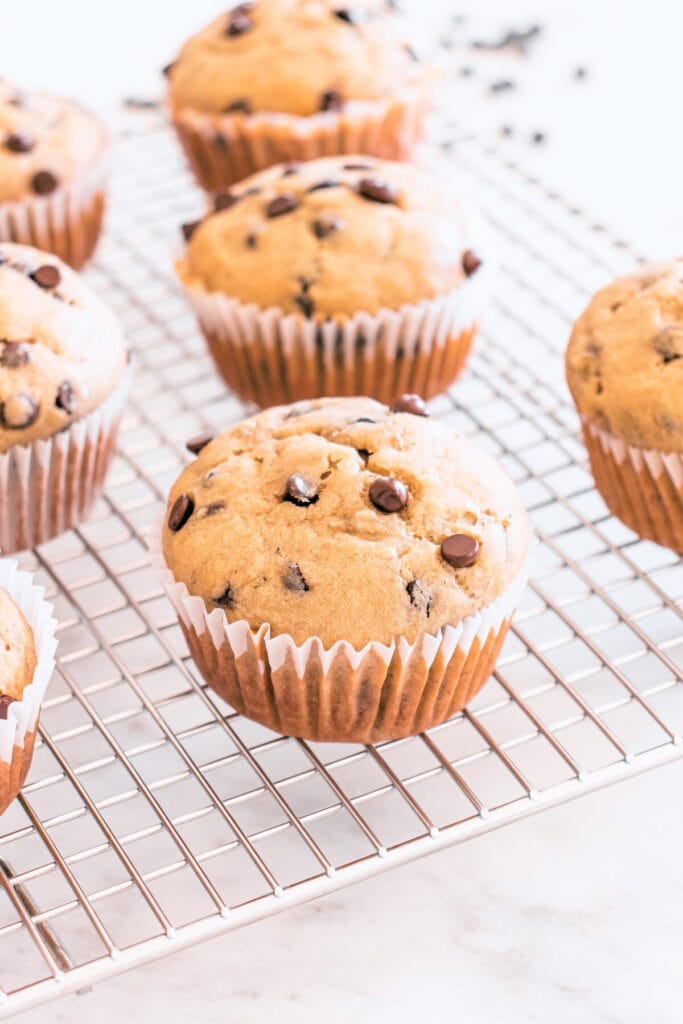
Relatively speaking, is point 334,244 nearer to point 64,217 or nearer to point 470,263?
point 470,263

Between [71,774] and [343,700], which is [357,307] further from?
[71,774]

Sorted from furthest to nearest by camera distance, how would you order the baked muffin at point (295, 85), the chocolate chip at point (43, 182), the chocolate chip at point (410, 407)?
A: the baked muffin at point (295, 85) < the chocolate chip at point (43, 182) < the chocolate chip at point (410, 407)

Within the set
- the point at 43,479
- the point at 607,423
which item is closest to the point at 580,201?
the point at 607,423

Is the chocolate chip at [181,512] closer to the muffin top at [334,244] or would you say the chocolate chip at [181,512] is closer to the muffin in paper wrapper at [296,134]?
the muffin top at [334,244]

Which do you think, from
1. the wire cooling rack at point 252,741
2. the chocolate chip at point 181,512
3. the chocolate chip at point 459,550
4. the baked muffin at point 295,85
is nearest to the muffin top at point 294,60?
the baked muffin at point 295,85

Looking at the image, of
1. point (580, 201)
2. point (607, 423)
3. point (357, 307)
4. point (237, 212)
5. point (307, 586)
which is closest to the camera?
point (307, 586)

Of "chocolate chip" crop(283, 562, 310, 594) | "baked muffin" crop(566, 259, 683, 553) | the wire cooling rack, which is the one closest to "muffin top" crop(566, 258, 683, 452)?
"baked muffin" crop(566, 259, 683, 553)
